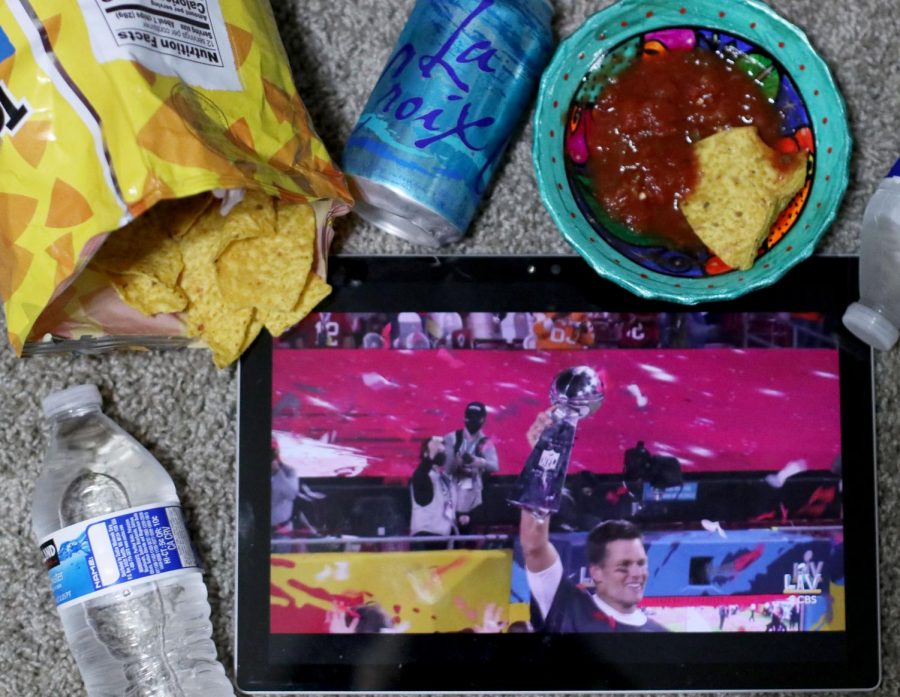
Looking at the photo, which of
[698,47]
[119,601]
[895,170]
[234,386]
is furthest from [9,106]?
[895,170]

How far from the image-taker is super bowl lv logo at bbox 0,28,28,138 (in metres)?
0.58

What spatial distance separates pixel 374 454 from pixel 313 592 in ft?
0.43

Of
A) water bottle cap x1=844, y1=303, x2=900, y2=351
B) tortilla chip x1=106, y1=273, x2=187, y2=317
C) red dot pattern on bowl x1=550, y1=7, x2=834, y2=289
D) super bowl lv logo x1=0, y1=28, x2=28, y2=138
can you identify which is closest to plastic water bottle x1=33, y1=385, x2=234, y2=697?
tortilla chip x1=106, y1=273, x2=187, y2=317

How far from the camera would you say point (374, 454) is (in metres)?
0.80

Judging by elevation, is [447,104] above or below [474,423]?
above

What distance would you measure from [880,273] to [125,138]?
24.1 inches

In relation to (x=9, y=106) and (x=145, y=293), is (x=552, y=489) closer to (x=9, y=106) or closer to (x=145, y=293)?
(x=145, y=293)

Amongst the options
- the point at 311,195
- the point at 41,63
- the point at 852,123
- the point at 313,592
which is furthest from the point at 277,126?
the point at 852,123

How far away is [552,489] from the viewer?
0.79 meters

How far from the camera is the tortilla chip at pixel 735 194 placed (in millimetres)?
711

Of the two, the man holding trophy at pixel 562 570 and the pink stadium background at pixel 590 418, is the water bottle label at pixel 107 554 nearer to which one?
the pink stadium background at pixel 590 418

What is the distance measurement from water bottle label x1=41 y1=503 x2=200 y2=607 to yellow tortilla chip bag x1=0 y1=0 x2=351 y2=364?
159 mm

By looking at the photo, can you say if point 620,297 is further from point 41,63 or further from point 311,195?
point 41,63

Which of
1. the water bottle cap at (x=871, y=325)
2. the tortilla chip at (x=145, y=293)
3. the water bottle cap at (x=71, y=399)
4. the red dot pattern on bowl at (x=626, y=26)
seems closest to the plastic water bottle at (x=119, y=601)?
the water bottle cap at (x=71, y=399)
